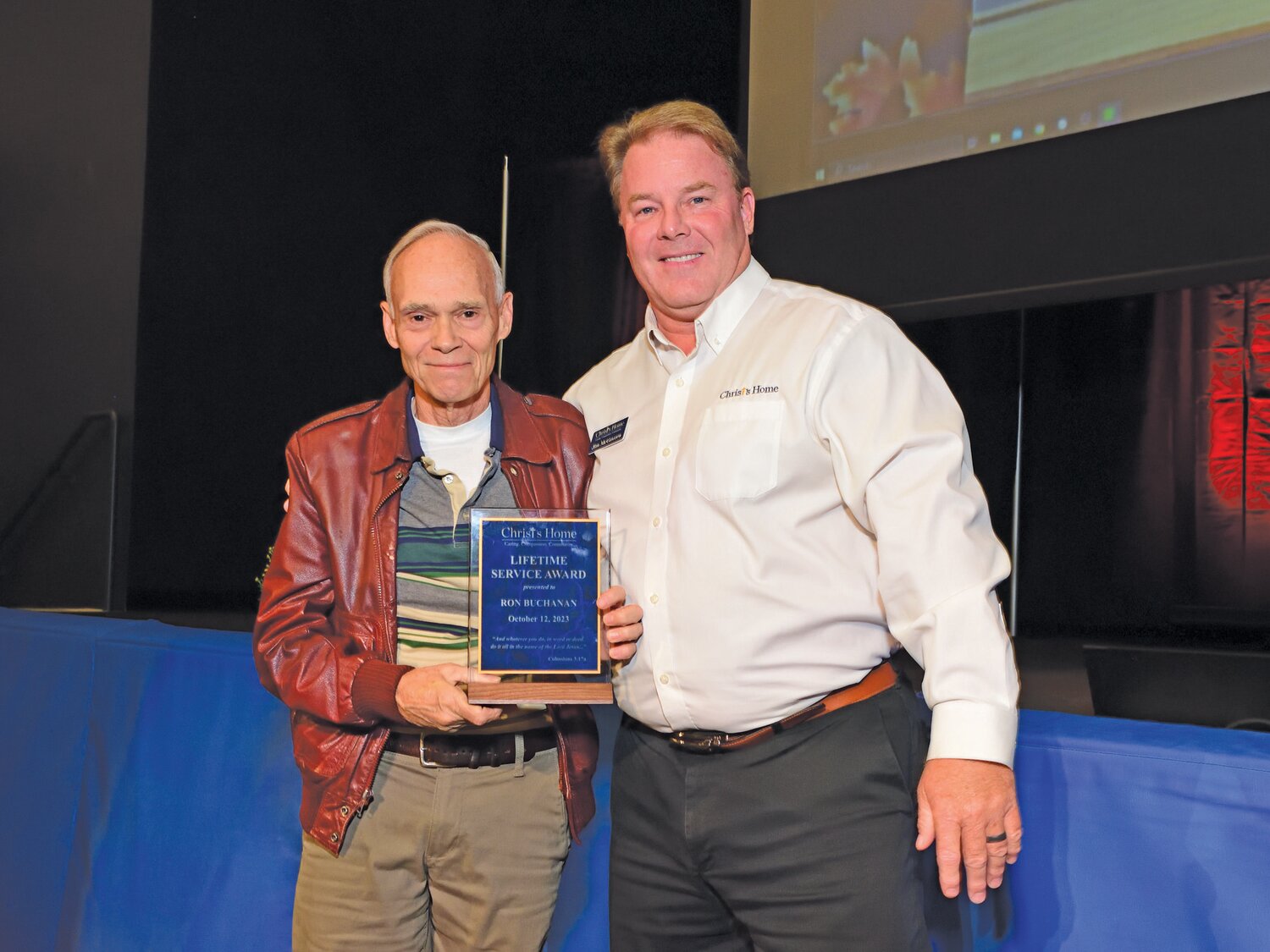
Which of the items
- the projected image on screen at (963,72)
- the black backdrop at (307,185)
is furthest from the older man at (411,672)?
the black backdrop at (307,185)

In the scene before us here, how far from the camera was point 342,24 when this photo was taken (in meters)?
7.09

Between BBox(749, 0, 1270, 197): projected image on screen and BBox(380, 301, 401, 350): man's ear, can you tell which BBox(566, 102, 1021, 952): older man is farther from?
BBox(749, 0, 1270, 197): projected image on screen

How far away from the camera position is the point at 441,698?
4.97ft

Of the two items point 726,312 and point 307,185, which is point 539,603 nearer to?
point 726,312

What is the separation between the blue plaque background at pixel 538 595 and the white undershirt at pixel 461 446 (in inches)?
10.1

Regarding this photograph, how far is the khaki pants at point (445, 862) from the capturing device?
165 cm

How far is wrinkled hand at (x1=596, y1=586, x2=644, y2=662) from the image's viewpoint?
1.54 meters

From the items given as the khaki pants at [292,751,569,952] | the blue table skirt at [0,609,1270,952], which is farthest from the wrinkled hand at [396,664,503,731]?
the blue table skirt at [0,609,1270,952]

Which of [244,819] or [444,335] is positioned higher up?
[444,335]

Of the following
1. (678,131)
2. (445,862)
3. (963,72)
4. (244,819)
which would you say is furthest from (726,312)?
(963,72)

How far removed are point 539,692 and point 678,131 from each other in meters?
0.86

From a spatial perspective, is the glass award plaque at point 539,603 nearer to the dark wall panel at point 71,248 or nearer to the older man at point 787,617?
the older man at point 787,617

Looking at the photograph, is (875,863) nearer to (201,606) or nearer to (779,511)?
(779,511)

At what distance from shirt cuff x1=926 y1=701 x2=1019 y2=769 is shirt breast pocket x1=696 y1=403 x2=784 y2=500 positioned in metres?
0.38
